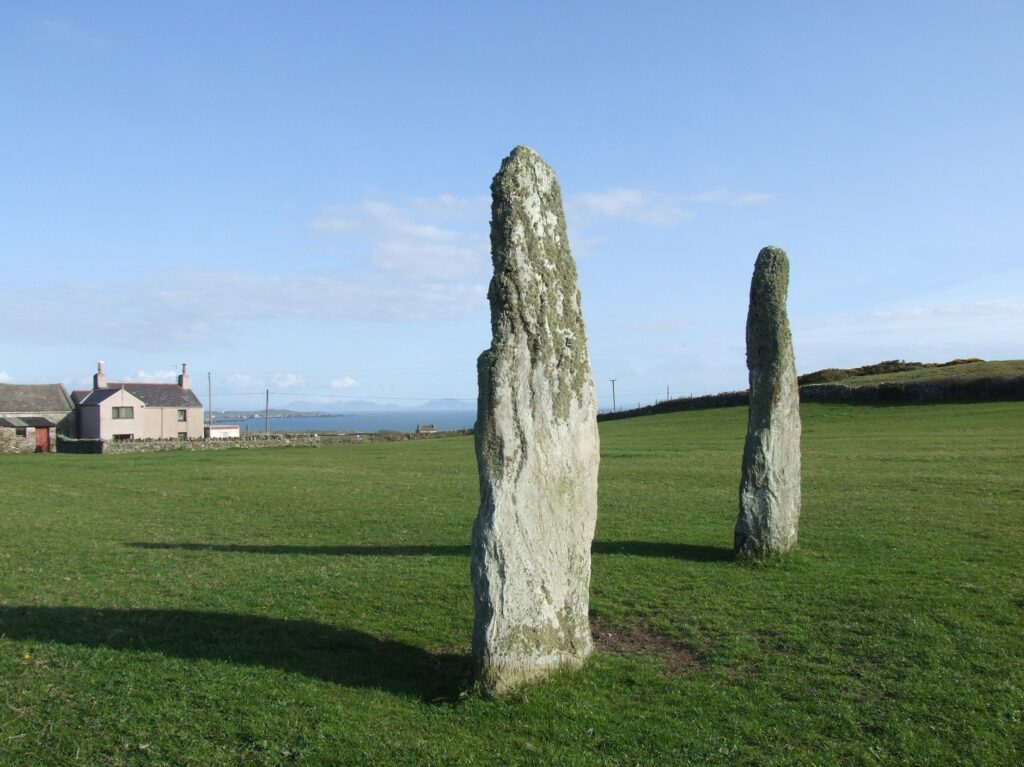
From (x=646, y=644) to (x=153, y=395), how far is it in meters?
86.5

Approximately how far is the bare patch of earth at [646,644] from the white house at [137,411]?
244 feet

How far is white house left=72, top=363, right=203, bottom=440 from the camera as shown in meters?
81.7

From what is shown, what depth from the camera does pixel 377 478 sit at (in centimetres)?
3234

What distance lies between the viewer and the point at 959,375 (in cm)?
5803

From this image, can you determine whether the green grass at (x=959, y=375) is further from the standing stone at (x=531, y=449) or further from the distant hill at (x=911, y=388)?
the standing stone at (x=531, y=449)

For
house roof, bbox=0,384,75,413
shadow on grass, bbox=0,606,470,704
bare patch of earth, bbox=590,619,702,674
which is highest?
house roof, bbox=0,384,75,413

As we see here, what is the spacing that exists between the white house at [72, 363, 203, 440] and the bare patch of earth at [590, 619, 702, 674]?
74.3 m

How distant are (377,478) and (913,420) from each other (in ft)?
107

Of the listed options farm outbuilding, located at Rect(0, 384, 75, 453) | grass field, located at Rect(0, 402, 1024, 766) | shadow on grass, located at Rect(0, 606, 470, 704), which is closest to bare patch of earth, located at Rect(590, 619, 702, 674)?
grass field, located at Rect(0, 402, 1024, 766)

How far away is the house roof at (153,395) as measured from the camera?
273ft

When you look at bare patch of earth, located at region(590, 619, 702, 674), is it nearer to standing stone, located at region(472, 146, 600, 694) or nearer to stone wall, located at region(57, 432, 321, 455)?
standing stone, located at region(472, 146, 600, 694)

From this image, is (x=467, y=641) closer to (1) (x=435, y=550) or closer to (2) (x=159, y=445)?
(1) (x=435, y=550)

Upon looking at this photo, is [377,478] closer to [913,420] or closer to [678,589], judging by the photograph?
[678,589]

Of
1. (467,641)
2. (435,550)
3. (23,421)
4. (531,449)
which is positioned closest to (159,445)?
(23,421)
